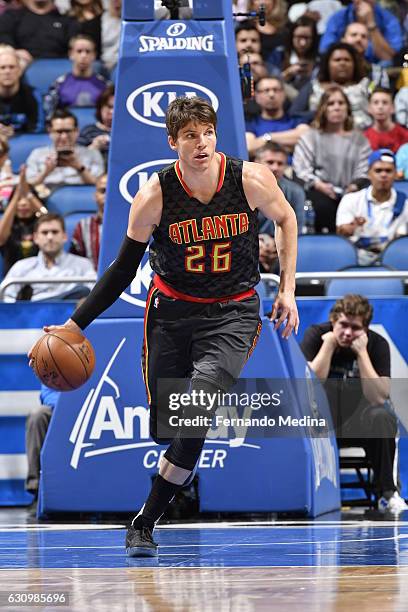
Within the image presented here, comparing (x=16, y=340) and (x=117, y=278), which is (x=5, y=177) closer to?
(x=16, y=340)

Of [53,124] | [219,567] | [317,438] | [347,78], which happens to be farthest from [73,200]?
[219,567]

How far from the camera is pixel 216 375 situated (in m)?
5.71

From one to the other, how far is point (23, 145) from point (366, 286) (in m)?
4.81

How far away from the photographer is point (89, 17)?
47.8 ft

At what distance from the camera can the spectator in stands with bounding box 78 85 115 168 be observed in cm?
1243

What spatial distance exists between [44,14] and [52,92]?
147 centimetres

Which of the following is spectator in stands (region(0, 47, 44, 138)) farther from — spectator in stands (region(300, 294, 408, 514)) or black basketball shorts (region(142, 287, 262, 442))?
black basketball shorts (region(142, 287, 262, 442))

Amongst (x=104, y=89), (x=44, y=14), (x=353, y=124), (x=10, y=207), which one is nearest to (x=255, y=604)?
(x=10, y=207)

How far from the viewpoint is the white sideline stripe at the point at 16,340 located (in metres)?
9.12

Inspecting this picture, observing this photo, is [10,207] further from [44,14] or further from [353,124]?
[44,14]

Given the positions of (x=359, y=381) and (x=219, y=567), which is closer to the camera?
(x=219, y=567)

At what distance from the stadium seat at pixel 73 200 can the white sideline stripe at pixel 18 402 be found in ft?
9.33

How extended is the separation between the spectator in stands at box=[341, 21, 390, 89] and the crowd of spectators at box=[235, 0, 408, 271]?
0.04 feet

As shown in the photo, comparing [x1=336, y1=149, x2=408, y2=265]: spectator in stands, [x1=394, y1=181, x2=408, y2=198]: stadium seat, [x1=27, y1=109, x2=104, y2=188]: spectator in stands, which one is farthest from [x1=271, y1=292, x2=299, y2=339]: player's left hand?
[x1=27, y1=109, x2=104, y2=188]: spectator in stands
